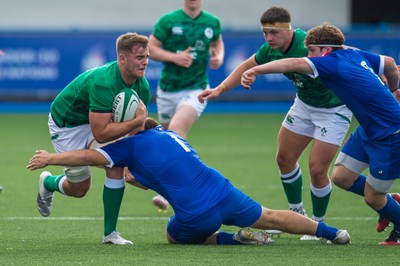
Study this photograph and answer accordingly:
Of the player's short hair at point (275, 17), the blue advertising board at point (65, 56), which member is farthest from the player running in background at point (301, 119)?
the blue advertising board at point (65, 56)

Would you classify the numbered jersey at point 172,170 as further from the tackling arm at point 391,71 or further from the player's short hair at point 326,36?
the tackling arm at point 391,71

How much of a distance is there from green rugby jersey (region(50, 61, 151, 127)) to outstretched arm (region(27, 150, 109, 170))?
1.24ft

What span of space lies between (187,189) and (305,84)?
1.81 meters

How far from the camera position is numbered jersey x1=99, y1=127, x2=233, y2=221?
27.6 ft

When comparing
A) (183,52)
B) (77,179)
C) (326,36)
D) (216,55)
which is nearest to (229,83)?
(326,36)

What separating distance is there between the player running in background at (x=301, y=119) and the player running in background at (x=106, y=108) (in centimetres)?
96

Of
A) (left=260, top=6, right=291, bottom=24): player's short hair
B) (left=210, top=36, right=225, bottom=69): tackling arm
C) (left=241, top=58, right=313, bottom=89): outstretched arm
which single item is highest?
(left=260, top=6, right=291, bottom=24): player's short hair

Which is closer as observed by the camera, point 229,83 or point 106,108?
point 106,108

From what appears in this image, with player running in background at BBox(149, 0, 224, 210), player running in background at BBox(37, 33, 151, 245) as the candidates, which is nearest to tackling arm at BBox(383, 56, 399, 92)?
player running in background at BBox(37, 33, 151, 245)

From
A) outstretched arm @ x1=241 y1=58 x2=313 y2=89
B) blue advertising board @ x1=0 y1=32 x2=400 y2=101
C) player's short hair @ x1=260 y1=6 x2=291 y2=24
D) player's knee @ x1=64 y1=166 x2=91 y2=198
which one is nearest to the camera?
outstretched arm @ x1=241 y1=58 x2=313 y2=89

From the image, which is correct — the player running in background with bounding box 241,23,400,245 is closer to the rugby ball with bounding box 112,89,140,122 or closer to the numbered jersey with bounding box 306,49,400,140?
the numbered jersey with bounding box 306,49,400,140

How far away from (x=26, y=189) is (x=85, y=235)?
3.89 m

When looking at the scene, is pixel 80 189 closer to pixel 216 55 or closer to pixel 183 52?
pixel 183 52

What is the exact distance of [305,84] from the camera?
9.55 meters
